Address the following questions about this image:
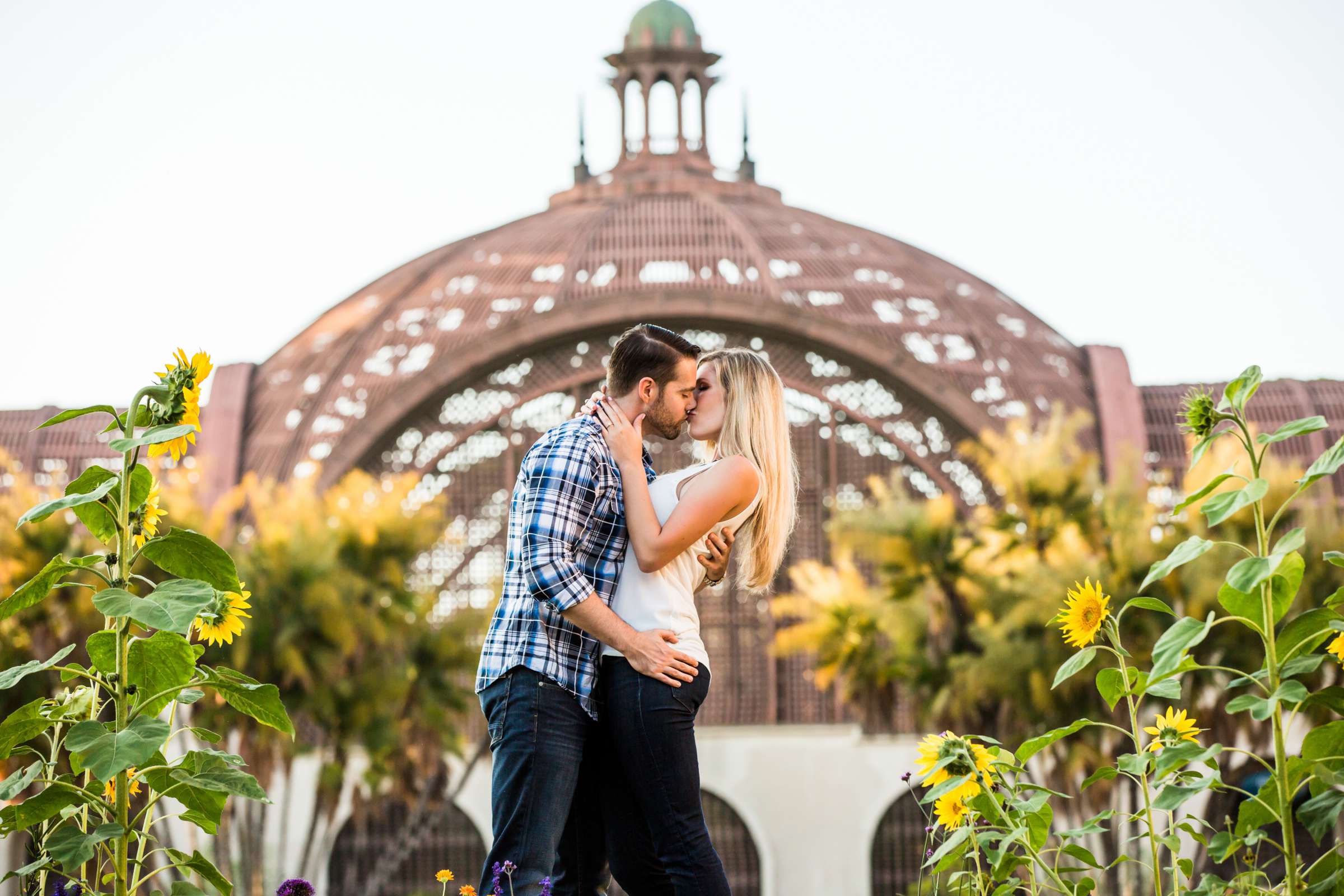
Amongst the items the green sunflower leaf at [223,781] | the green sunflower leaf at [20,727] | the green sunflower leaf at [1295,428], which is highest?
the green sunflower leaf at [1295,428]

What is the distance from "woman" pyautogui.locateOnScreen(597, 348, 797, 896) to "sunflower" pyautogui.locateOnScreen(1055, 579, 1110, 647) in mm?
652

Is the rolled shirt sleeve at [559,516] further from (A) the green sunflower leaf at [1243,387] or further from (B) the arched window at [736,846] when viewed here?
(B) the arched window at [736,846]

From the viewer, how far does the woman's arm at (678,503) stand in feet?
10.1

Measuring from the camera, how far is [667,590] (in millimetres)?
3150

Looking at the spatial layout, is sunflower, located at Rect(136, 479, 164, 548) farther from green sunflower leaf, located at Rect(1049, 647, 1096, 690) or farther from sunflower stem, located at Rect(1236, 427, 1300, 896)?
sunflower stem, located at Rect(1236, 427, 1300, 896)

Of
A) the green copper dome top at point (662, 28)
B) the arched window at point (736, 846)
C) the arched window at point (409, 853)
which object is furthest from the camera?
the green copper dome top at point (662, 28)

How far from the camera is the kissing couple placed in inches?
118

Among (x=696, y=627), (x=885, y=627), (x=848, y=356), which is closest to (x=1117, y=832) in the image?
(x=885, y=627)

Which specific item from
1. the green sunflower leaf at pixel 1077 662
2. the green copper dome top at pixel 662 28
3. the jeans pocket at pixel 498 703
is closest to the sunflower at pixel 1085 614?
the green sunflower leaf at pixel 1077 662

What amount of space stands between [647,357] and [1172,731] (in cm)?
139

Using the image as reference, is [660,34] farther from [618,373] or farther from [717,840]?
[618,373]

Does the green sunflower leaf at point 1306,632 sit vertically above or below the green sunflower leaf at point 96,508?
below

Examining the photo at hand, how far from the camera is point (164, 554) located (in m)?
2.66

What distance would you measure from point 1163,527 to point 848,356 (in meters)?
4.51
